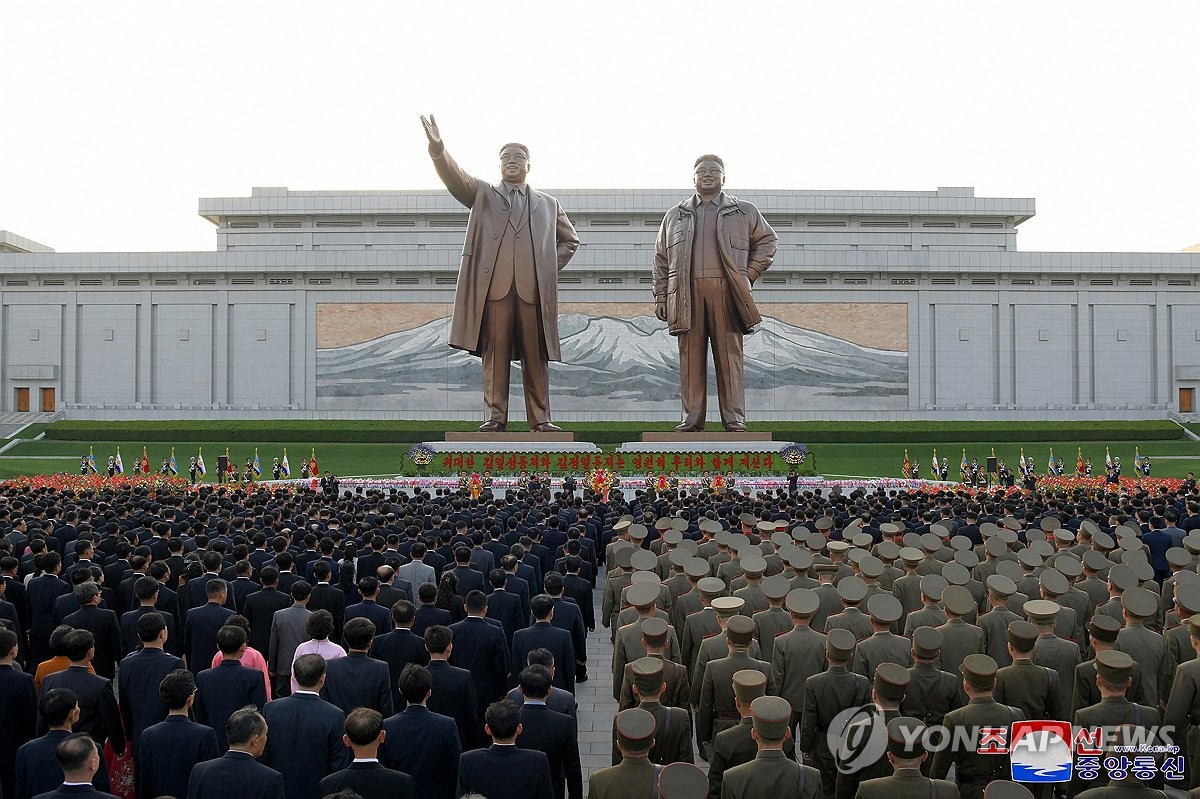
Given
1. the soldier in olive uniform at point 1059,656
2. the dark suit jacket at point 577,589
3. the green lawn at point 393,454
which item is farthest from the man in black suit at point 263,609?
the green lawn at point 393,454

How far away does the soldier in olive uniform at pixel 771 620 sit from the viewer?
542cm

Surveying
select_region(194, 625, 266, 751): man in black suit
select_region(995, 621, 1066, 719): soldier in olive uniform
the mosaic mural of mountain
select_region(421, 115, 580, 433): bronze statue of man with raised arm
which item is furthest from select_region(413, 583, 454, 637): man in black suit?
the mosaic mural of mountain

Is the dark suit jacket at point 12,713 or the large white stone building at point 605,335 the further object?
the large white stone building at point 605,335

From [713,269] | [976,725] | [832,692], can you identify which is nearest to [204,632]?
[832,692]

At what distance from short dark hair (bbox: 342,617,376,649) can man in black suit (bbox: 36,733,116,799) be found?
1423 millimetres

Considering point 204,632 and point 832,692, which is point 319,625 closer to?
point 204,632

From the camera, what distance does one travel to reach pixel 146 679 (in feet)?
14.6

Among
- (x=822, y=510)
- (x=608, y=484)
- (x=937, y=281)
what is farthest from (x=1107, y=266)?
(x=822, y=510)

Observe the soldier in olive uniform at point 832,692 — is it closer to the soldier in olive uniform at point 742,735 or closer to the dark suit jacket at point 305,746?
the soldier in olive uniform at point 742,735

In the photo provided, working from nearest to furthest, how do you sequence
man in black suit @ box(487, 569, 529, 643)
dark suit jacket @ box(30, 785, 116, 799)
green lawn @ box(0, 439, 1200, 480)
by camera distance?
dark suit jacket @ box(30, 785, 116, 799) → man in black suit @ box(487, 569, 529, 643) → green lawn @ box(0, 439, 1200, 480)

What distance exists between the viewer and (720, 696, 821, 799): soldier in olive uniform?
326cm

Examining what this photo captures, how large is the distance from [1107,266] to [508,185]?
32.3 m

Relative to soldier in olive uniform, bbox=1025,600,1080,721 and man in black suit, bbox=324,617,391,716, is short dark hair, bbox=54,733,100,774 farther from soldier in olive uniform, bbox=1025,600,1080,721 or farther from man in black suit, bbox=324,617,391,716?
soldier in olive uniform, bbox=1025,600,1080,721

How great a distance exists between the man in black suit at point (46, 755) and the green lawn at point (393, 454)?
70.9 ft
